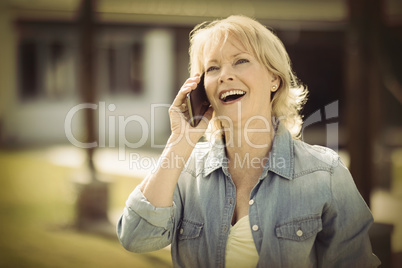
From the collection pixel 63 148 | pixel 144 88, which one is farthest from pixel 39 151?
pixel 144 88

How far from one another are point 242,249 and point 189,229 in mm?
253

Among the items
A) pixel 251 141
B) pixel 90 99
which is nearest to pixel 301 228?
pixel 251 141

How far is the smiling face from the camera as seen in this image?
1935 mm

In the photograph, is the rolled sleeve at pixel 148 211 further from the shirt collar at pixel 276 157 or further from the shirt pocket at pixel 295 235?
the shirt pocket at pixel 295 235

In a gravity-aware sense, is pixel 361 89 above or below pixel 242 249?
above

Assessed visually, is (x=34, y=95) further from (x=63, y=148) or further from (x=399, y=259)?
(x=399, y=259)

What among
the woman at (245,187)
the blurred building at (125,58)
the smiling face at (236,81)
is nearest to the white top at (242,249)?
the woman at (245,187)

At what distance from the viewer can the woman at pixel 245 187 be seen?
70.6 inches

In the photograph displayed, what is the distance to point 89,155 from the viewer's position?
18.1 feet

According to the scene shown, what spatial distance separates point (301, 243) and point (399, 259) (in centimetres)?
244

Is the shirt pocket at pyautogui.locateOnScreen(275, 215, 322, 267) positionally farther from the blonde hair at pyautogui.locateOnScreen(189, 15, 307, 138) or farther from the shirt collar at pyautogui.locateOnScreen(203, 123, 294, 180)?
the blonde hair at pyautogui.locateOnScreen(189, 15, 307, 138)

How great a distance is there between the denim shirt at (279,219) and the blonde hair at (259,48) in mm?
285

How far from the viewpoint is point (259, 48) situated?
1.96 m

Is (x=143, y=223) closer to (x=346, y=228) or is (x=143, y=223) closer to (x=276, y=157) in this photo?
(x=276, y=157)
